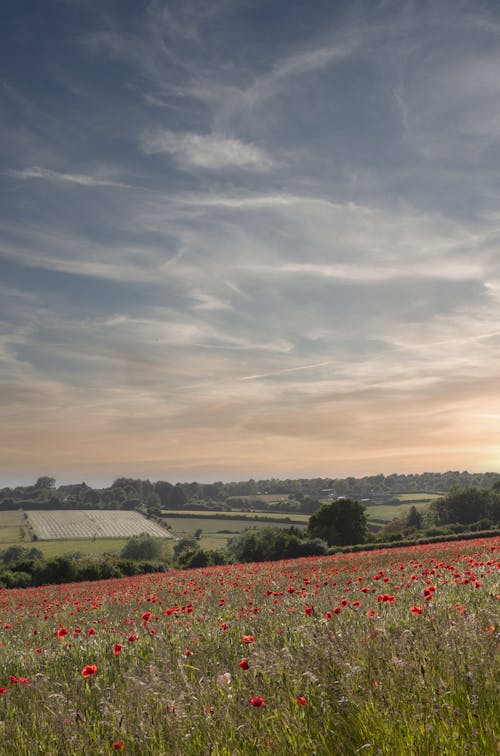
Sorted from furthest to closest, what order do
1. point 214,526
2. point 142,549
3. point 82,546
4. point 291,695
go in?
1. point 214,526
2. point 82,546
3. point 142,549
4. point 291,695

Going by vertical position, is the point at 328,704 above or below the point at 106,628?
above

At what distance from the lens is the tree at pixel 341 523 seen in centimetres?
5300

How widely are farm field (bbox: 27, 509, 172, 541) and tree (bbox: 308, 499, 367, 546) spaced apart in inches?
2604

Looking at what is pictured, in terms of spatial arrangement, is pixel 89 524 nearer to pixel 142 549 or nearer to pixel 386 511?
pixel 142 549

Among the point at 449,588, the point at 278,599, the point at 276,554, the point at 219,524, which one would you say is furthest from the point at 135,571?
the point at 219,524

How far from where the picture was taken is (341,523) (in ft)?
178

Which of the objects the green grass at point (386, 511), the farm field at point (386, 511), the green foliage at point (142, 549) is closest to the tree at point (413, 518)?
the farm field at point (386, 511)

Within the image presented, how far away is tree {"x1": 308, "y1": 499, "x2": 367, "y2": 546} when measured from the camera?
53.0 m

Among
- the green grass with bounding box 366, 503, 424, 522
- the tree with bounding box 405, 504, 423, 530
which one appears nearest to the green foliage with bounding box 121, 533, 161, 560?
the tree with bounding box 405, 504, 423, 530

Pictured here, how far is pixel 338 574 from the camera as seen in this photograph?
1653cm

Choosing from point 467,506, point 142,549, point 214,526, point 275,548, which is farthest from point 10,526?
point 275,548

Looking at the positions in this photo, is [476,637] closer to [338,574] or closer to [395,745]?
[395,745]

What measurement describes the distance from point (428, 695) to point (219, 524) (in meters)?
126

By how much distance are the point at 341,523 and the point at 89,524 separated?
101 m
